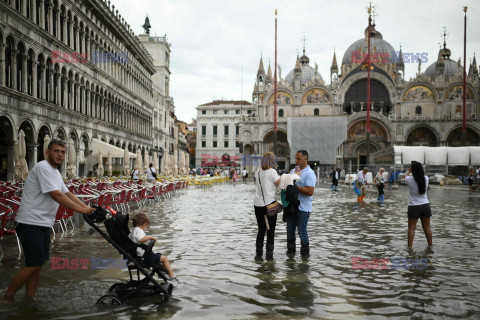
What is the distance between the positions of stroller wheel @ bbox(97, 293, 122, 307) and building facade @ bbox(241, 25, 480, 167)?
66.0 metres

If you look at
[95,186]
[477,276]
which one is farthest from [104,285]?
[95,186]

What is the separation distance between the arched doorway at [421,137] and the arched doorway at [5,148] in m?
59.7

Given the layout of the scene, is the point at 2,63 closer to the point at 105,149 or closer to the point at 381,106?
the point at 105,149

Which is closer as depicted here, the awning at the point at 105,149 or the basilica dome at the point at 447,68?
the awning at the point at 105,149

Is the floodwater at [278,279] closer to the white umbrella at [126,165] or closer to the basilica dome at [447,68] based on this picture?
the white umbrella at [126,165]

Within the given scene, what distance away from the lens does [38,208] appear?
4672 millimetres

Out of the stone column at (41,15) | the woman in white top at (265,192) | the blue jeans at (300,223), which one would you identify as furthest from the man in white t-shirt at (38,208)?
the stone column at (41,15)

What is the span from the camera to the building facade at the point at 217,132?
97312mm

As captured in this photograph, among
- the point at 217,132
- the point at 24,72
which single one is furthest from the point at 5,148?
the point at 217,132

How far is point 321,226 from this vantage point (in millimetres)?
11203

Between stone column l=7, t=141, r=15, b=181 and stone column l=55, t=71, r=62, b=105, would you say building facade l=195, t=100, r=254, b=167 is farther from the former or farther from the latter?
stone column l=7, t=141, r=15, b=181

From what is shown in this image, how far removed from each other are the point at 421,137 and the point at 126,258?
237 feet

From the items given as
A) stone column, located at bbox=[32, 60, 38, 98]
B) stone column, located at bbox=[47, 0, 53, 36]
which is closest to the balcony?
stone column, located at bbox=[47, 0, 53, 36]

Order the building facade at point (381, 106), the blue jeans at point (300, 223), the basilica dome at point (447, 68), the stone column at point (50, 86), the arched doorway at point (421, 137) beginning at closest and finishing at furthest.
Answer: the blue jeans at point (300, 223), the stone column at point (50, 86), the building facade at point (381, 106), the arched doorway at point (421, 137), the basilica dome at point (447, 68)
